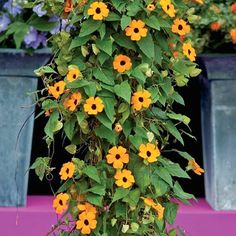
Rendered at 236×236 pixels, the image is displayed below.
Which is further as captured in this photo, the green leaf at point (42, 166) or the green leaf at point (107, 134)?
the green leaf at point (42, 166)

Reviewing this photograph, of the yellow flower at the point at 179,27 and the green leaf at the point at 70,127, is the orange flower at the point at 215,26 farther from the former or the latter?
the green leaf at the point at 70,127

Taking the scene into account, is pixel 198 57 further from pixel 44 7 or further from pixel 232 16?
pixel 44 7

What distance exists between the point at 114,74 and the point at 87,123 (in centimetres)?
17

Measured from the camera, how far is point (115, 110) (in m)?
2.24

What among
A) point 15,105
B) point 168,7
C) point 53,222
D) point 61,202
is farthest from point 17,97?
point 168,7

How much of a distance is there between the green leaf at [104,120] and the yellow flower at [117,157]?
0.23 feet

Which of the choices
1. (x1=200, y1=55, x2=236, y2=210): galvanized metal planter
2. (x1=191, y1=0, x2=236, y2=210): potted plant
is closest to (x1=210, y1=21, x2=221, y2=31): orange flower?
(x1=191, y1=0, x2=236, y2=210): potted plant

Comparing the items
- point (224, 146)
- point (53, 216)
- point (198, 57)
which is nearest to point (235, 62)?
point (198, 57)

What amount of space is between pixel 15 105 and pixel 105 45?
1.20 m

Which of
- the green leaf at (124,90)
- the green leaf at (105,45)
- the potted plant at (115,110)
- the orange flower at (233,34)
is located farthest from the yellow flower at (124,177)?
the orange flower at (233,34)

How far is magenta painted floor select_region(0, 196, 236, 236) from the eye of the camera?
3256 millimetres

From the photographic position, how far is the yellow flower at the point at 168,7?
2.22 m

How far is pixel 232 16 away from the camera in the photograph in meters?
3.33

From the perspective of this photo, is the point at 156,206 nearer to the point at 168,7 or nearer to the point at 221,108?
the point at 168,7
